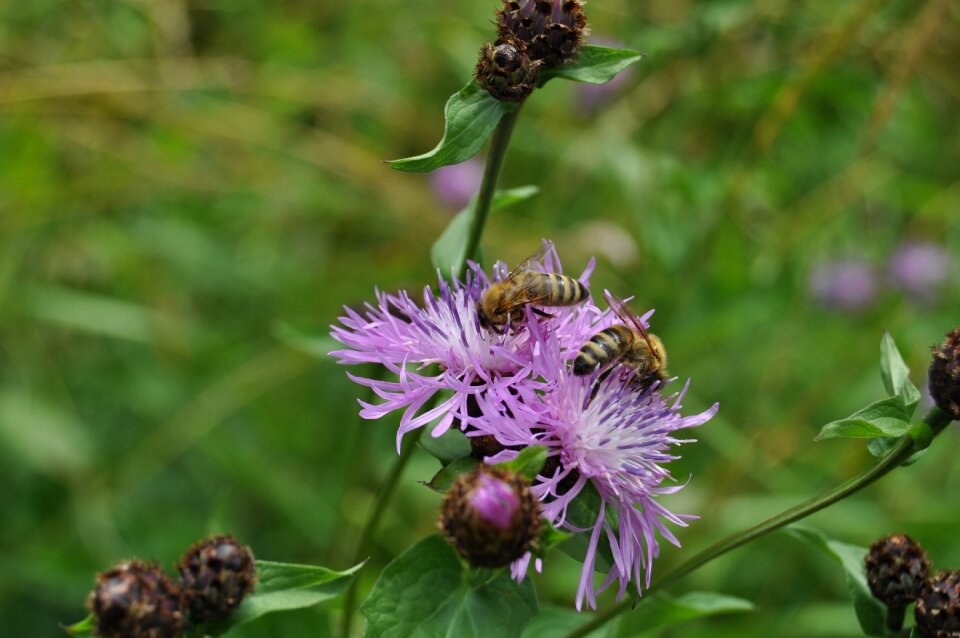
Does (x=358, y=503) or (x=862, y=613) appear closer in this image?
(x=862, y=613)

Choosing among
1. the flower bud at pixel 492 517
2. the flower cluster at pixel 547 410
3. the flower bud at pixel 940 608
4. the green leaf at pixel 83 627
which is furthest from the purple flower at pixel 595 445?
the green leaf at pixel 83 627

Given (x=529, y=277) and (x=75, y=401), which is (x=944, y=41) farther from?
(x=75, y=401)

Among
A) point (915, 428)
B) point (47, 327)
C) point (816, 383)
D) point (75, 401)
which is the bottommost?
point (816, 383)

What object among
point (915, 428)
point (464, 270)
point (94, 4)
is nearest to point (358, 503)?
point (464, 270)

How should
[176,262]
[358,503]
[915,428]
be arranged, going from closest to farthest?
[915,428] < [358,503] < [176,262]

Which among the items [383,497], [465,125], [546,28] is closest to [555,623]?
[383,497]

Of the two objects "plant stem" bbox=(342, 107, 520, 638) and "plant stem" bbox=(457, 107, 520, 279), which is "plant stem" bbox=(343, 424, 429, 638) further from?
"plant stem" bbox=(457, 107, 520, 279)

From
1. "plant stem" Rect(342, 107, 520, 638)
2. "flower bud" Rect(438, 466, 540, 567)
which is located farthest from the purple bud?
"plant stem" Rect(342, 107, 520, 638)

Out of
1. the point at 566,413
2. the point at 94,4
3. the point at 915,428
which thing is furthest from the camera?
the point at 94,4
